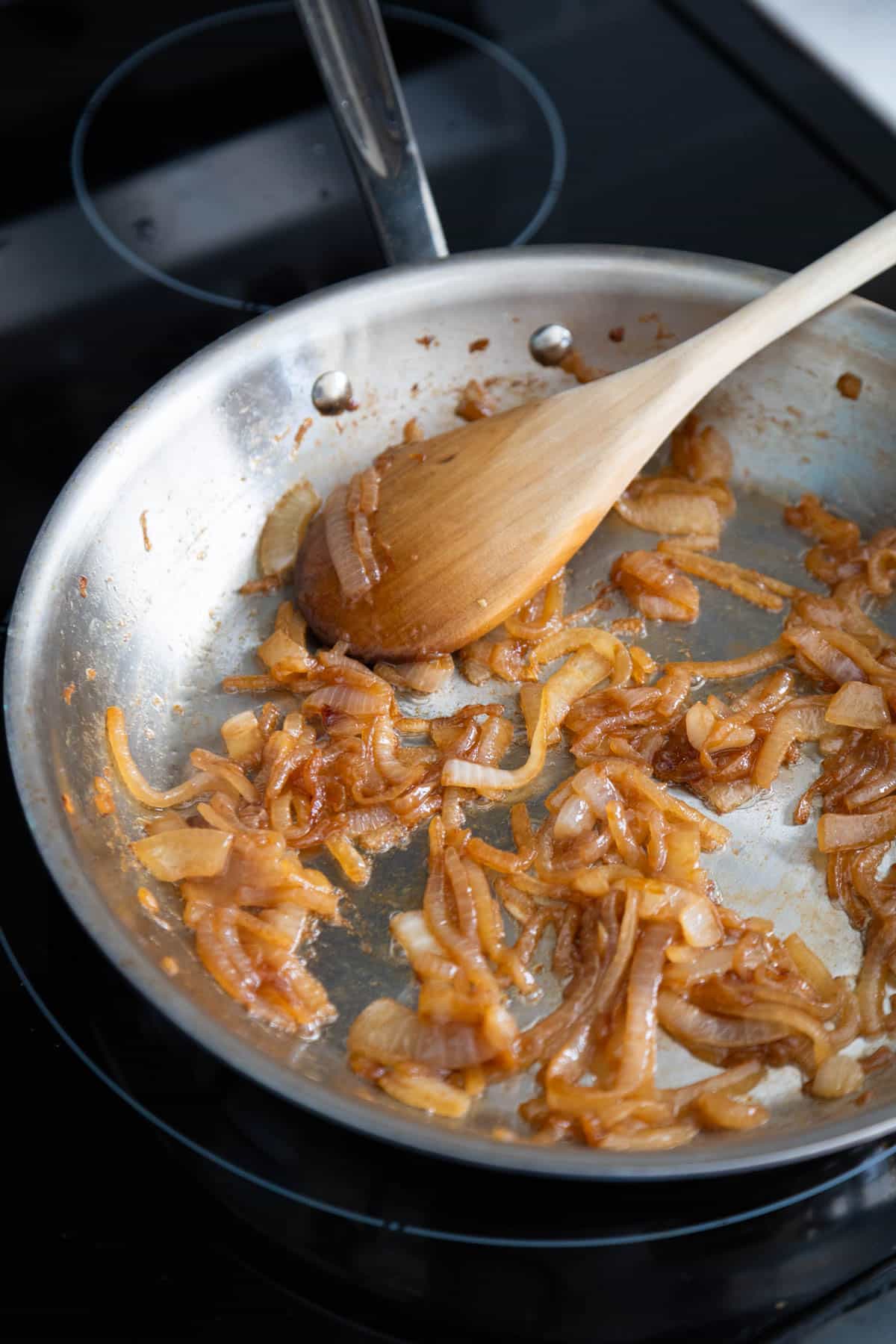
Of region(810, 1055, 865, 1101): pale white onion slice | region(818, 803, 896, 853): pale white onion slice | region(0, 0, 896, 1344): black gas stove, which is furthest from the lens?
region(818, 803, 896, 853): pale white onion slice

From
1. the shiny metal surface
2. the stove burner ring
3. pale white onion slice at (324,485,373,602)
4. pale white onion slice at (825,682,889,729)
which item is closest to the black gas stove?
the stove burner ring

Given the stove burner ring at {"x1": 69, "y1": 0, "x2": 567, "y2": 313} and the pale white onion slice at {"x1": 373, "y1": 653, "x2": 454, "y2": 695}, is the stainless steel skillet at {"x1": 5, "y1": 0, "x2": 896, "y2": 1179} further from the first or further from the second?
the stove burner ring at {"x1": 69, "y1": 0, "x2": 567, "y2": 313}

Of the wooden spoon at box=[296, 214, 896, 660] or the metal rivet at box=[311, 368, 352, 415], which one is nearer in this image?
the wooden spoon at box=[296, 214, 896, 660]

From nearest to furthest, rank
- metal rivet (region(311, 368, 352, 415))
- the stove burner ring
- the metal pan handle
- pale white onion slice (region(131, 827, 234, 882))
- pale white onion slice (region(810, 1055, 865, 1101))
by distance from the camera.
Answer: pale white onion slice (region(810, 1055, 865, 1101)) < pale white onion slice (region(131, 827, 234, 882)) < the metal pan handle < metal rivet (region(311, 368, 352, 415)) < the stove burner ring

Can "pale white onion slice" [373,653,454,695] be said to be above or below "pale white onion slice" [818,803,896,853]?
above

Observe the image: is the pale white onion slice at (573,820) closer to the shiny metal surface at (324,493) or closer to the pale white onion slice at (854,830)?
the shiny metal surface at (324,493)

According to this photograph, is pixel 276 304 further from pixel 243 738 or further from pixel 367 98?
pixel 243 738
